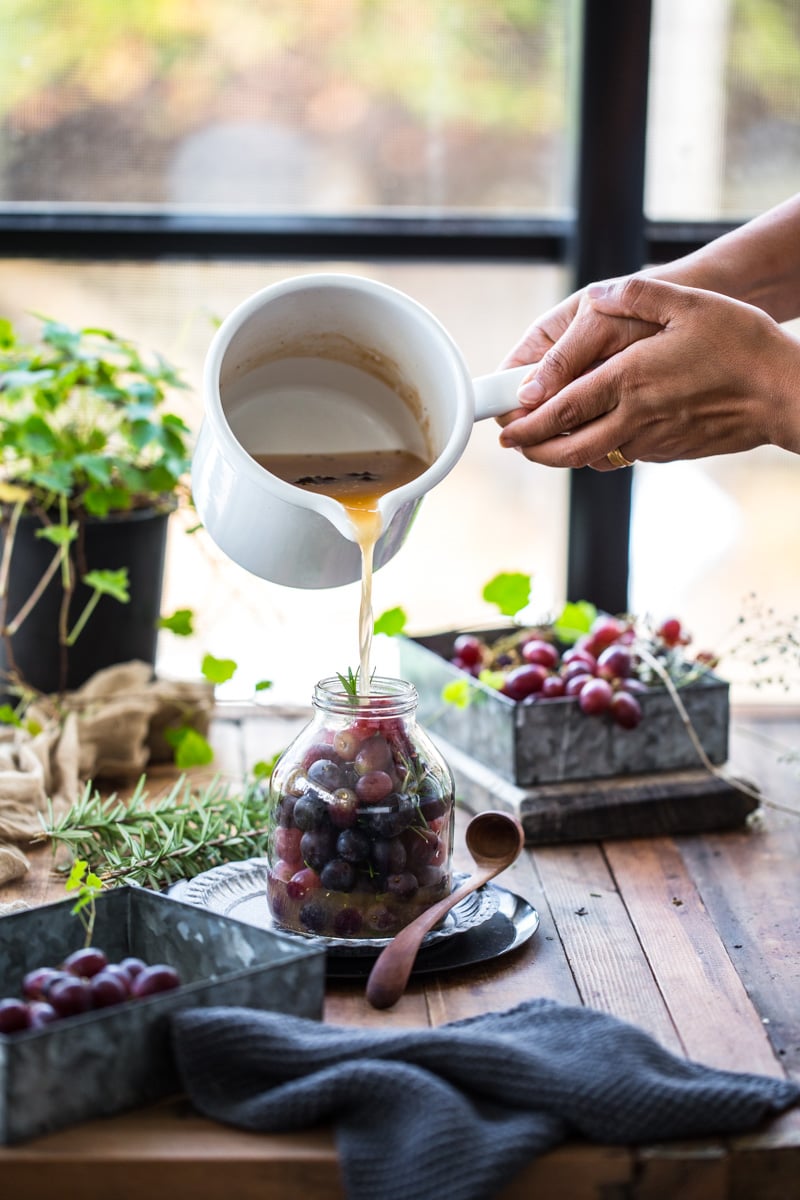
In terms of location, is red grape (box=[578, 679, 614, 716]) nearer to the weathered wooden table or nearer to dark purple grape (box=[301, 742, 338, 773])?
the weathered wooden table

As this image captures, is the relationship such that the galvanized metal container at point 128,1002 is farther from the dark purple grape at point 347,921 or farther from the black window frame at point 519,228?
the black window frame at point 519,228

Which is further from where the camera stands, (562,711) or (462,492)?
(462,492)

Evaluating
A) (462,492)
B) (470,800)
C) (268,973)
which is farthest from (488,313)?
(268,973)

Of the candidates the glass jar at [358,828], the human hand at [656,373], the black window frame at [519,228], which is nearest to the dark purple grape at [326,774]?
the glass jar at [358,828]

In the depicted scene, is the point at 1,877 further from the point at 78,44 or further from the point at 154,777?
the point at 78,44

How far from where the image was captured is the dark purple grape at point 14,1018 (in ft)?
2.83

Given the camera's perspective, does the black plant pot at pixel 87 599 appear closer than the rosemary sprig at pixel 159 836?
No

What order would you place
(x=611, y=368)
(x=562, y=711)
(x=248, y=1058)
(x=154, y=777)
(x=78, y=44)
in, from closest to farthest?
1. (x=248, y=1058)
2. (x=611, y=368)
3. (x=562, y=711)
4. (x=154, y=777)
5. (x=78, y=44)

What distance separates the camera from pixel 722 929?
3.91ft

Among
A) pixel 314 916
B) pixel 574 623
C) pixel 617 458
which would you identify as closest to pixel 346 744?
pixel 314 916

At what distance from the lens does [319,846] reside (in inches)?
41.6

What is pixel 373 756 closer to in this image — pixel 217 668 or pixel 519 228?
pixel 217 668

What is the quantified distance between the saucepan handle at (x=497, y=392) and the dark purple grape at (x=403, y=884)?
0.37 meters

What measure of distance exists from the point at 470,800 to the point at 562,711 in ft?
0.48
